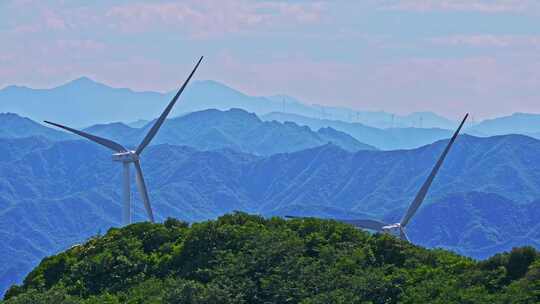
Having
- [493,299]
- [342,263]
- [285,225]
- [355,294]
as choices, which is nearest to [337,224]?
[285,225]

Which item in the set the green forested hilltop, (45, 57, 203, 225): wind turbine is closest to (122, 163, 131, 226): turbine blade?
(45, 57, 203, 225): wind turbine

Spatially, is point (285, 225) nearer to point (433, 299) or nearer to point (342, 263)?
point (342, 263)

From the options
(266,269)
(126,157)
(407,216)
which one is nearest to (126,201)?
(126,157)

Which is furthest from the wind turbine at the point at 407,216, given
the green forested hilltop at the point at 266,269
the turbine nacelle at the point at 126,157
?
the green forested hilltop at the point at 266,269

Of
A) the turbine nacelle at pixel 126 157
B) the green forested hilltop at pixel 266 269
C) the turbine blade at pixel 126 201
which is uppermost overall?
the turbine nacelle at pixel 126 157

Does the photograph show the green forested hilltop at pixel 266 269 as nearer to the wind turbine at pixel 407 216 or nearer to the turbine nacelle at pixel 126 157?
the wind turbine at pixel 407 216

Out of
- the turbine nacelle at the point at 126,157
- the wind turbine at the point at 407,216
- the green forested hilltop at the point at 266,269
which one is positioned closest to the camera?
the green forested hilltop at the point at 266,269

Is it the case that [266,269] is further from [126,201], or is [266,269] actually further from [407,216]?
[126,201]

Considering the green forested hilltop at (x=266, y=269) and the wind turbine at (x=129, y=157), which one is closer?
the green forested hilltop at (x=266, y=269)
